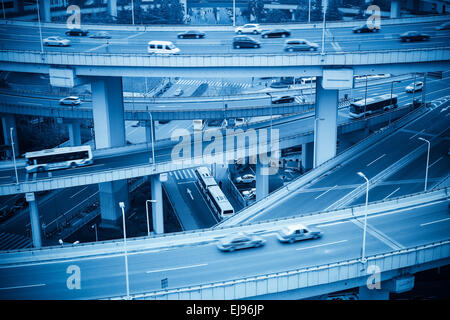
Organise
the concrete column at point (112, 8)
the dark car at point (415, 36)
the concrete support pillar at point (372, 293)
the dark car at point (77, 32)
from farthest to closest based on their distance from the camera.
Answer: the concrete column at point (112, 8) → the dark car at point (77, 32) → the dark car at point (415, 36) → the concrete support pillar at point (372, 293)

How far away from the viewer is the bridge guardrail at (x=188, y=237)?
81.4 feet

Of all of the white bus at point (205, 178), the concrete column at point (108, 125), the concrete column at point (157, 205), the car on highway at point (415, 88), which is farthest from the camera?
the car on highway at point (415, 88)

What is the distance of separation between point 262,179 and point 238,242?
23277 mm

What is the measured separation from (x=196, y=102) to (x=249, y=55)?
66.2 ft

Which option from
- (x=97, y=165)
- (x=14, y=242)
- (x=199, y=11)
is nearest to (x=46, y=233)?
(x=14, y=242)

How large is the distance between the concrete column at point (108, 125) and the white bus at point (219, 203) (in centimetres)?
852

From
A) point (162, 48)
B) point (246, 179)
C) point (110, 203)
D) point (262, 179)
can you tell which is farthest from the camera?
point (246, 179)

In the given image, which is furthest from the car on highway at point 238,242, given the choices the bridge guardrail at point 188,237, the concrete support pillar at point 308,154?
the concrete support pillar at point 308,154

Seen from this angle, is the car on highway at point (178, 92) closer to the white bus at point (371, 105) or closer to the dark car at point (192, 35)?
the dark car at point (192, 35)

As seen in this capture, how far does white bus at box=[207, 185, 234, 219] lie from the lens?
146ft

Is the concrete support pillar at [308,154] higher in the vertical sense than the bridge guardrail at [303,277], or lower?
lower

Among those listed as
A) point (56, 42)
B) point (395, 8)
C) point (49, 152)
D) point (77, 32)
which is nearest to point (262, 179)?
point (49, 152)

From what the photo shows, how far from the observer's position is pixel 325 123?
43.5 metres

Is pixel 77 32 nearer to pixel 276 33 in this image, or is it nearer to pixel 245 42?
pixel 245 42
